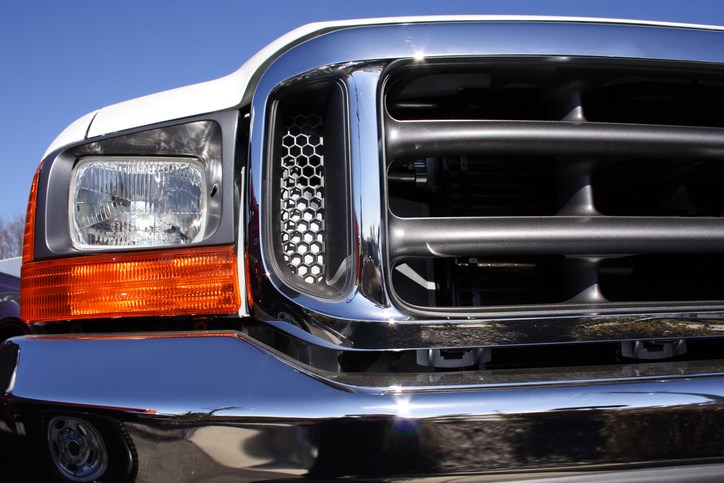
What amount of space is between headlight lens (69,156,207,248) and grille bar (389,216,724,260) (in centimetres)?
47

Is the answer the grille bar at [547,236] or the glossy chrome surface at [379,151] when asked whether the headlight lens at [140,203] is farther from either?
the grille bar at [547,236]

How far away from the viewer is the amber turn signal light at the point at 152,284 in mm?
1305

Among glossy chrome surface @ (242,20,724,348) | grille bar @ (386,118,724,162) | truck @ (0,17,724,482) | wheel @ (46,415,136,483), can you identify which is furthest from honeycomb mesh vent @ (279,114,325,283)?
wheel @ (46,415,136,483)

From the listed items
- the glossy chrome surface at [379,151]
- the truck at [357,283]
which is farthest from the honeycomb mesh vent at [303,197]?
the glossy chrome surface at [379,151]

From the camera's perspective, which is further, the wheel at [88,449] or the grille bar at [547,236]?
the grille bar at [547,236]

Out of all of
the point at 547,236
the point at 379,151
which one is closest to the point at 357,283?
the point at 379,151

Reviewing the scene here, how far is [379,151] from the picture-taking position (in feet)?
4.19

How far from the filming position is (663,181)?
1.70 metres

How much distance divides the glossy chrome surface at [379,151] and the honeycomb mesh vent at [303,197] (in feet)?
0.39

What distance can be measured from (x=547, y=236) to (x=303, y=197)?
56 cm

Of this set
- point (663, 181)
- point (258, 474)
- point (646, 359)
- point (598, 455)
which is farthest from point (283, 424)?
point (663, 181)

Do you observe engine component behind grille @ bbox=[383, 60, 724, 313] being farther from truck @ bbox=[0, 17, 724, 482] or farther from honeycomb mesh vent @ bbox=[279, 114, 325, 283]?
honeycomb mesh vent @ bbox=[279, 114, 325, 283]

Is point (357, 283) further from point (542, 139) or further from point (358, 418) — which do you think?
point (542, 139)

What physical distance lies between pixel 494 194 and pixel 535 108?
0.26 m
